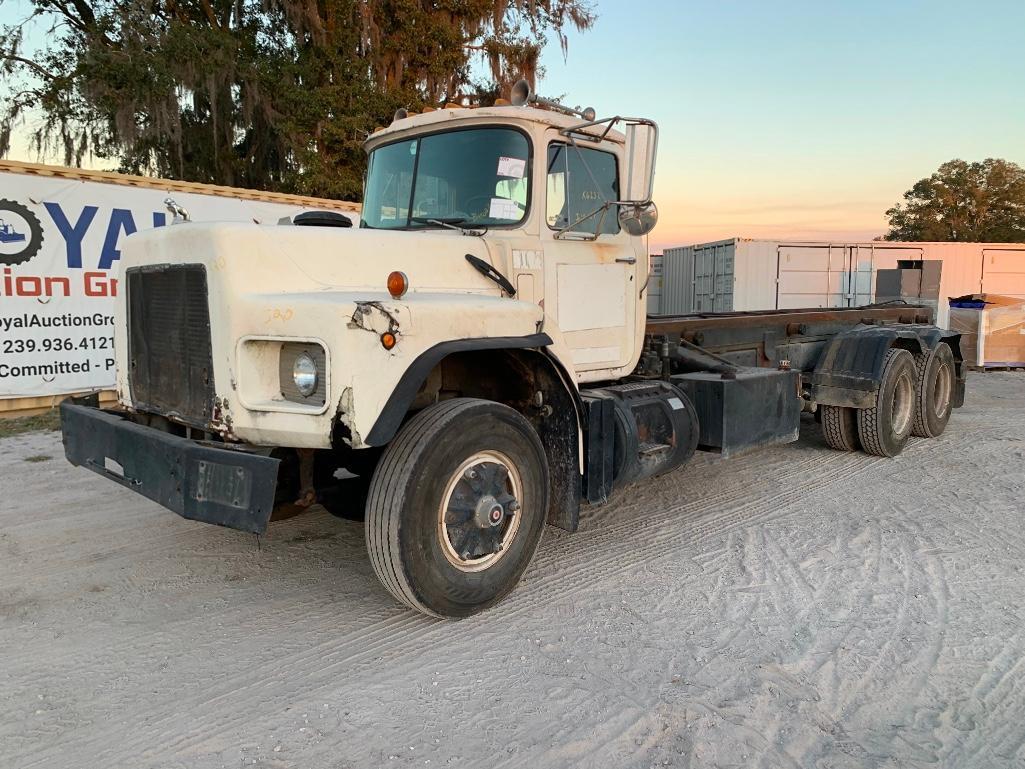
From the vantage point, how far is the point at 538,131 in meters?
4.61

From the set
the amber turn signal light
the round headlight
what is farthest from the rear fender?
the round headlight

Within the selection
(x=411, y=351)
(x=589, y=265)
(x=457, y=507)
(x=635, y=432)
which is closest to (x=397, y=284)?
(x=411, y=351)

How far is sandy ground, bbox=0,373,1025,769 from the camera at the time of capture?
2848 mm

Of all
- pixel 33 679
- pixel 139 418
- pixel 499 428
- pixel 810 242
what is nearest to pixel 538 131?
pixel 499 428

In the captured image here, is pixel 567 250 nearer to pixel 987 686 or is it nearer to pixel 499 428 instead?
pixel 499 428

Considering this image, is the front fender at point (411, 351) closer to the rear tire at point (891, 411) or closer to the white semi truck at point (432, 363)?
the white semi truck at point (432, 363)

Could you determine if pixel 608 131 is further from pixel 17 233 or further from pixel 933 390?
pixel 17 233

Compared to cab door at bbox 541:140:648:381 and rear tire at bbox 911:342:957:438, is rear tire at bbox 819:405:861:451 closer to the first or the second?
rear tire at bbox 911:342:957:438

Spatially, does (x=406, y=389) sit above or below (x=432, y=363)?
below

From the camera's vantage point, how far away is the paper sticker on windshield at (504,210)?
4570 millimetres

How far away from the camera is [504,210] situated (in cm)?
457

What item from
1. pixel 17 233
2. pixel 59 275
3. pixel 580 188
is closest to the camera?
pixel 580 188

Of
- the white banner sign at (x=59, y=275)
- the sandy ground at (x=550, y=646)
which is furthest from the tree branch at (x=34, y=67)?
the sandy ground at (x=550, y=646)

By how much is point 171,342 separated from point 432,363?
57.2 inches
